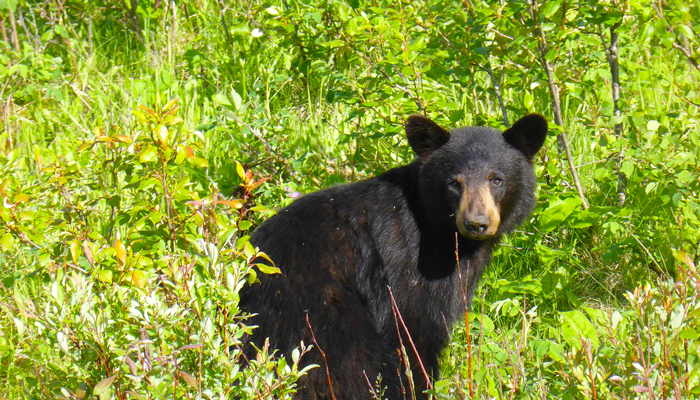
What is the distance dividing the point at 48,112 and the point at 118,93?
22.1 inches

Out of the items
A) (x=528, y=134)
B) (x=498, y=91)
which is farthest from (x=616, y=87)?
(x=528, y=134)

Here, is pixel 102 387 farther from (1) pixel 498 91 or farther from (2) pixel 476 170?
(1) pixel 498 91

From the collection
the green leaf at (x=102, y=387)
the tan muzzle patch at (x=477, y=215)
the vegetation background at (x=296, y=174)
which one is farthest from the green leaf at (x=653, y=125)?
the green leaf at (x=102, y=387)

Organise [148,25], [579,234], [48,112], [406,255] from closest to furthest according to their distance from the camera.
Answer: [406,255] → [579,234] → [48,112] → [148,25]

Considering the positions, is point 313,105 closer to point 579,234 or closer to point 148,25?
point 148,25

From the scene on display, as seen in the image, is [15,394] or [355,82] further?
[355,82]

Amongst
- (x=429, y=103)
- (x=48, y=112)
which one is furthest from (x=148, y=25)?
(x=429, y=103)

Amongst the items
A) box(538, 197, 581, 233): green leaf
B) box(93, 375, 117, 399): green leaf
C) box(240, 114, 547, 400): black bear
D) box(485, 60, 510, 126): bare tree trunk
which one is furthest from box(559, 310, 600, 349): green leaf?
box(93, 375, 117, 399): green leaf

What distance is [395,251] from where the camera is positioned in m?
3.78

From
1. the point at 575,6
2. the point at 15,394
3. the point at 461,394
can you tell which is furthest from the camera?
the point at 575,6

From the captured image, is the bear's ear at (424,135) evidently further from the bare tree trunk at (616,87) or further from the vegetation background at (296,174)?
the bare tree trunk at (616,87)

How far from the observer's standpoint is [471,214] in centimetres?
356

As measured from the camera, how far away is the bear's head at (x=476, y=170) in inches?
149

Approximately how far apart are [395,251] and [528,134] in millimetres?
982
